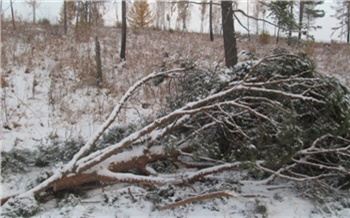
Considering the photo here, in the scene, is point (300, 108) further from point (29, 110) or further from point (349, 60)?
point (349, 60)

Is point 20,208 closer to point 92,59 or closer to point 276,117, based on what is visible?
point 276,117

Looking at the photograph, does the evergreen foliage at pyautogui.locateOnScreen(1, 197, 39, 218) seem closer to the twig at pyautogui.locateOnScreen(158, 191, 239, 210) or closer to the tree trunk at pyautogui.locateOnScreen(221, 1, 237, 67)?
the twig at pyautogui.locateOnScreen(158, 191, 239, 210)

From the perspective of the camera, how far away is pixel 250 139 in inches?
139

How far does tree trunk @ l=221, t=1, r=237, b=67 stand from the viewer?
625 cm

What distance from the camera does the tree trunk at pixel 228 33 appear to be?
6254 mm

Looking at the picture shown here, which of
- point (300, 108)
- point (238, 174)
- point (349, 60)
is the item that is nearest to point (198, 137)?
point (238, 174)

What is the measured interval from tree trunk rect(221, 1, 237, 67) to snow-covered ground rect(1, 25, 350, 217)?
0.35 metres

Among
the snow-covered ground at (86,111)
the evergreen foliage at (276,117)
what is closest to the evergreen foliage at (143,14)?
the snow-covered ground at (86,111)

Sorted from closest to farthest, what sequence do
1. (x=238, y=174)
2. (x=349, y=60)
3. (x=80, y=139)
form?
Answer: (x=238, y=174)
(x=80, y=139)
(x=349, y=60)

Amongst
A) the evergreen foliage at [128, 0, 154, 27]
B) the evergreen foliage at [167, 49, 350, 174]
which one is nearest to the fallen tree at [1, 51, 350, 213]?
the evergreen foliage at [167, 49, 350, 174]

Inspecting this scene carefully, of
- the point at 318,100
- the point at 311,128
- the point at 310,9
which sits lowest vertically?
the point at 311,128

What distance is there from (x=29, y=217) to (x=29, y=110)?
11.3 feet

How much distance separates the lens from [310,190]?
366 cm

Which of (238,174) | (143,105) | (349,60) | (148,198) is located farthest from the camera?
(349,60)
